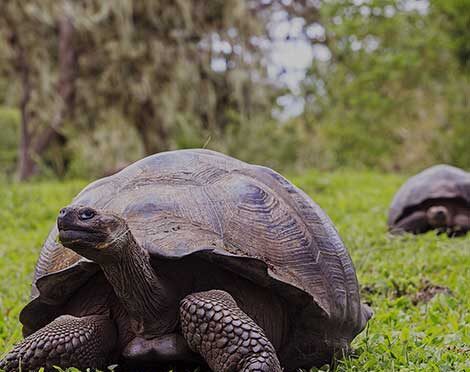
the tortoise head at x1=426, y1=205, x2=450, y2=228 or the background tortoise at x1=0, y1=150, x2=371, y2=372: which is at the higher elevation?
the background tortoise at x1=0, y1=150, x2=371, y2=372

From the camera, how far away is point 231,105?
14.3m

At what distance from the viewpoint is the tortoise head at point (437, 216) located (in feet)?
18.8

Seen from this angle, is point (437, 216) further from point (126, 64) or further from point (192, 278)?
point (126, 64)

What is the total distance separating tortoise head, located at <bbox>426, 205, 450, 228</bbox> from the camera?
5.72m

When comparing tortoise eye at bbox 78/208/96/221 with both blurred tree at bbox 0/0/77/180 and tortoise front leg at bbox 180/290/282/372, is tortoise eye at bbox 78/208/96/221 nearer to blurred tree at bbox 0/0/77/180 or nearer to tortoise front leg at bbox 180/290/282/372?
tortoise front leg at bbox 180/290/282/372

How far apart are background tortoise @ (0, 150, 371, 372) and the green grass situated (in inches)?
12.0

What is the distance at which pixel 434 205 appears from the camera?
5941 mm

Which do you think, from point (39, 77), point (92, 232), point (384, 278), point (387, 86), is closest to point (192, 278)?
point (92, 232)

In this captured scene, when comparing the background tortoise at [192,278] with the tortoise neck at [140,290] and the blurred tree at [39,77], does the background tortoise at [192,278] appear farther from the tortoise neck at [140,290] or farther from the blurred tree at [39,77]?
the blurred tree at [39,77]

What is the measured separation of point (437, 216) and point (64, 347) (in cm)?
408

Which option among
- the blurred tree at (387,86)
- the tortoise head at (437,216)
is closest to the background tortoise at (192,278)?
the tortoise head at (437,216)

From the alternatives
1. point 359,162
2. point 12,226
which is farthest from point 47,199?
point 359,162

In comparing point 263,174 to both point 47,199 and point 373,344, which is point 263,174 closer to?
point 373,344

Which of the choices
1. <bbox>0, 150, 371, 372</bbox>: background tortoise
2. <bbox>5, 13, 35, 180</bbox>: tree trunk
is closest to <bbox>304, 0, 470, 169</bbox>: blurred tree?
<bbox>5, 13, 35, 180</bbox>: tree trunk
